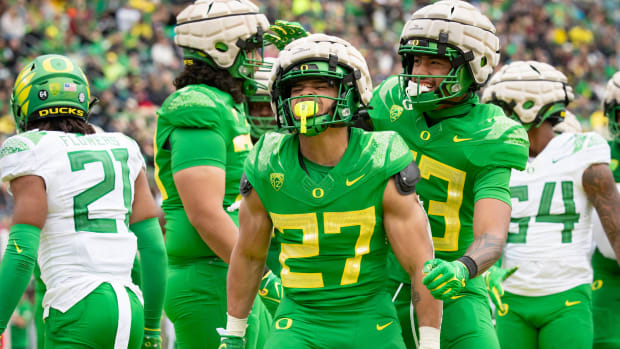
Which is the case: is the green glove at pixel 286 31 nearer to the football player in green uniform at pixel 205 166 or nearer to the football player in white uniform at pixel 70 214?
the football player in green uniform at pixel 205 166

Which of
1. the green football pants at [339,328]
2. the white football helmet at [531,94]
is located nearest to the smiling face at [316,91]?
the green football pants at [339,328]

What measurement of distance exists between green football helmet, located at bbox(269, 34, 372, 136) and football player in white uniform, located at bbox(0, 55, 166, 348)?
1.02m

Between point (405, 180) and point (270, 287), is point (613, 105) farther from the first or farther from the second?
point (405, 180)

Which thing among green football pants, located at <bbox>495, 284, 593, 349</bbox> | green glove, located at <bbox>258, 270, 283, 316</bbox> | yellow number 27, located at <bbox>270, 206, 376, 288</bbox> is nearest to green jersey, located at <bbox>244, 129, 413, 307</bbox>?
yellow number 27, located at <bbox>270, 206, 376, 288</bbox>

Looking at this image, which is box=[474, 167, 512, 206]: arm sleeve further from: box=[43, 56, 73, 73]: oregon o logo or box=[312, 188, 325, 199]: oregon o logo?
box=[43, 56, 73, 73]: oregon o logo

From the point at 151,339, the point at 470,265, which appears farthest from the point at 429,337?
the point at 151,339

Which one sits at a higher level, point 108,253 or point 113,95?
point 108,253

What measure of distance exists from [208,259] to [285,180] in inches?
63.1

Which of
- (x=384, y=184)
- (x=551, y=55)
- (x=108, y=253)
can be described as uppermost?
(x=384, y=184)

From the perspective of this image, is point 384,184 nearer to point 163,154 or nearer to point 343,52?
point 343,52

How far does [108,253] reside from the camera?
4.34 meters

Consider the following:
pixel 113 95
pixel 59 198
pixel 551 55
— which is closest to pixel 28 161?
pixel 59 198

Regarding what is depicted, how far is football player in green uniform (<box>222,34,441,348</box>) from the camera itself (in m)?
3.71

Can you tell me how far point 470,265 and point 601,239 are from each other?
2954 millimetres
